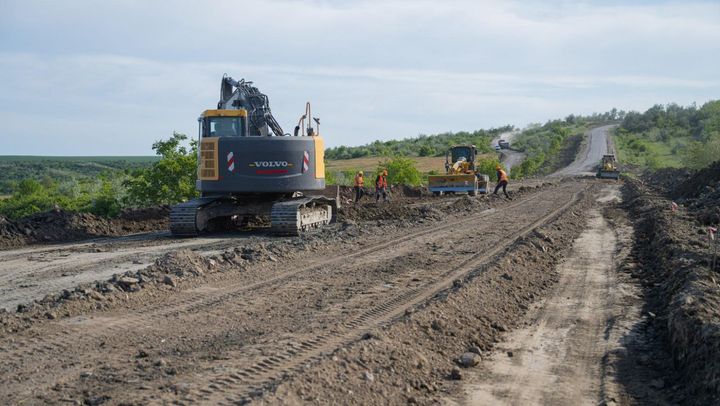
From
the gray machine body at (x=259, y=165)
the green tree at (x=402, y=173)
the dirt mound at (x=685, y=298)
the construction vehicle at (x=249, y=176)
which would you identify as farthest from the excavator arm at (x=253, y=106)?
the green tree at (x=402, y=173)

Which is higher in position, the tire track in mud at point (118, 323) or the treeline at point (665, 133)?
the treeline at point (665, 133)

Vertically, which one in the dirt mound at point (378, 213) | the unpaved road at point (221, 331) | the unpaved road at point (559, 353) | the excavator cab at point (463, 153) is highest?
the excavator cab at point (463, 153)

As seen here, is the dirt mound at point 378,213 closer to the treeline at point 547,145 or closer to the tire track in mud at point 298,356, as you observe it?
the tire track in mud at point 298,356

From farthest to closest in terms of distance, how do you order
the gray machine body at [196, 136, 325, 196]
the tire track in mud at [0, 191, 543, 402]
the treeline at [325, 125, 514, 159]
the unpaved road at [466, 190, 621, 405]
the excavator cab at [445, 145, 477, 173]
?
the treeline at [325, 125, 514, 159]
the excavator cab at [445, 145, 477, 173]
the gray machine body at [196, 136, 325, 196]
the tire track in mud at [0, 191, 543, 402]
the unpaved road at [466, 190, 621, 405]

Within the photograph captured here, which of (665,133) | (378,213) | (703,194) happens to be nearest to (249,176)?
(378,213)

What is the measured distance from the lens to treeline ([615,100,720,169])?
303 feet

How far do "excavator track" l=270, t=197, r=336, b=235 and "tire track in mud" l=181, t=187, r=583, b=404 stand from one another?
7249mm

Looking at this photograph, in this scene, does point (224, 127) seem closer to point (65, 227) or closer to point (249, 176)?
point (249, 176)

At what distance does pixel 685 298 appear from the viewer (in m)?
9.39

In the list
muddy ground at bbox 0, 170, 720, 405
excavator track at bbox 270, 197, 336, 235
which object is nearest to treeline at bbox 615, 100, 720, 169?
excavator track at bbox 270, 197, 336, 235

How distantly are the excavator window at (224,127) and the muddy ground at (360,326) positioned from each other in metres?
4.49

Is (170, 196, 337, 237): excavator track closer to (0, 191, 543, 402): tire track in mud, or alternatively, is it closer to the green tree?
(0, 191, 543, 402): tire track in mud

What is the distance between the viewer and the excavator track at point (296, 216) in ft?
60.3

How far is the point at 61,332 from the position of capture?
8.12m
